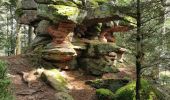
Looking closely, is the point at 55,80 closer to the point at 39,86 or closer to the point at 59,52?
the point at 39,86

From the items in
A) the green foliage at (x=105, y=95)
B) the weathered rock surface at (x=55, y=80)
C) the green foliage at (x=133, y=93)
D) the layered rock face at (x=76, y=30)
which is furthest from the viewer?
the layered rock face at (x=76, y=30)

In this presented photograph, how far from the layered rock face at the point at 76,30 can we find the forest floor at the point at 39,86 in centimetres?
74

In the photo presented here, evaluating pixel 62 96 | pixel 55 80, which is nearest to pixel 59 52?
pixel 55 80

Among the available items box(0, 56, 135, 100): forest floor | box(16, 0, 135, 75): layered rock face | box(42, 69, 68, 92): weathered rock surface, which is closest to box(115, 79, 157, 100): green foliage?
box(0, 56, 135, 100): forest floor

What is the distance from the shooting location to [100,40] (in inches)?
811

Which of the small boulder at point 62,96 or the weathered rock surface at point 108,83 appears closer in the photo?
the small boulder at point 62,96

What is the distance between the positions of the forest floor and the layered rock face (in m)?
0.74

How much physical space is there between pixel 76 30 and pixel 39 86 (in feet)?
16.9

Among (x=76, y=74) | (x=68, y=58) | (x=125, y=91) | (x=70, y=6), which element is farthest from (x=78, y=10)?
(x=125, y=91)

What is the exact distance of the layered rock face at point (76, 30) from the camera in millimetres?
16703

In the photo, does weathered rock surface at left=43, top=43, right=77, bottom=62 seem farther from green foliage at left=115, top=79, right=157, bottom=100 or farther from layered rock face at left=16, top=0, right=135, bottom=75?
green foliage at left=115, top=79, right=157, bottom=100

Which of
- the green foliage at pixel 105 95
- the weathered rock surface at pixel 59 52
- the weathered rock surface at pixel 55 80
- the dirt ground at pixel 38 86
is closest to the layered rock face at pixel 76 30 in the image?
the weathered rock surface at pixel 59 52

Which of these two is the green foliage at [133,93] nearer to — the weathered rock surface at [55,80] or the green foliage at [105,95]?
the green foliage at [105,95]

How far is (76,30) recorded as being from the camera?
62.7 feet
